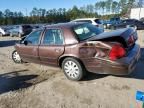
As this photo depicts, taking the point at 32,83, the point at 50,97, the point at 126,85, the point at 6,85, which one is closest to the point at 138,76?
the point at 126,85

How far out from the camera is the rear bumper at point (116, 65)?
201 inches

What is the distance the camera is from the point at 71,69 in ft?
19.8

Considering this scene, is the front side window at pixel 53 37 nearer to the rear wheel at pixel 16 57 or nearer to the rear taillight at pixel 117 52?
the rear taillight at pixel 117 52

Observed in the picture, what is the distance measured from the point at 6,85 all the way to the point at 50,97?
171 cm

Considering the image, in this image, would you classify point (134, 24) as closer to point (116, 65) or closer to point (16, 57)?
point (16, 57)

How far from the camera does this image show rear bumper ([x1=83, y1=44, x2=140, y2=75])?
201 inches

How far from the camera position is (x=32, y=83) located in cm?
626

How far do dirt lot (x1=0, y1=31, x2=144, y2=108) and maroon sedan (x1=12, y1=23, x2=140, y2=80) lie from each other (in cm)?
41

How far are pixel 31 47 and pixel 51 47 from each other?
105 cm

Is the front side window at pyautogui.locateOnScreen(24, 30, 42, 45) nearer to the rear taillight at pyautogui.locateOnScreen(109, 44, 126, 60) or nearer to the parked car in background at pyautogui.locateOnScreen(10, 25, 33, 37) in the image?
the rear taillight at pyautogui.locateOnScreen(109, 44, 126, 60)

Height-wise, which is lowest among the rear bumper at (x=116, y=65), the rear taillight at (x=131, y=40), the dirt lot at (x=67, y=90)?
the dirt lot at (x=67, y=90)

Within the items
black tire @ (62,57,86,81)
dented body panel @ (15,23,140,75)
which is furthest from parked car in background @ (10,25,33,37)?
black tire @ (62,57,86,81)

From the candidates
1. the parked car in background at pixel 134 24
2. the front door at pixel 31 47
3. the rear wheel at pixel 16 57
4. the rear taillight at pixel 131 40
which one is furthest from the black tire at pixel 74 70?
the parked car in background at pixel 134 24

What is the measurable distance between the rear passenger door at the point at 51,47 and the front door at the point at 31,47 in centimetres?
27
